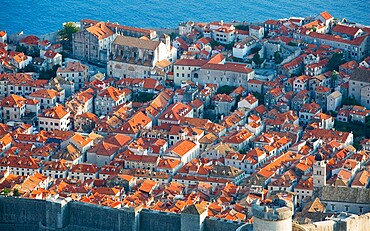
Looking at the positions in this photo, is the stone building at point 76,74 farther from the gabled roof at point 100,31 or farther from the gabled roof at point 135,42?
the gabled roof at point 100,31

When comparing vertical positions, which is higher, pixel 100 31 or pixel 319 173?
pixel 100 31

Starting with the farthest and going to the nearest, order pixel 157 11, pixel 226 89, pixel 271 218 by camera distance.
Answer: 1. pixel 157 11
2. pixel 226 89
3. pixel 271 218

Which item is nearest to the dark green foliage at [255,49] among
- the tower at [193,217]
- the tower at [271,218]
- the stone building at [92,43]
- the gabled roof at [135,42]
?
the gabled roof at [135,42]

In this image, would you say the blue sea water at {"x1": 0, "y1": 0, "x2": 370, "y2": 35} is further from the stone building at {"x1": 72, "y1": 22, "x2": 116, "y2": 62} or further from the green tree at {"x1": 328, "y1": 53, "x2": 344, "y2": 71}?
the green tree at {"x1": 328, "y1": 53, "x2": 344, "y2": 71}

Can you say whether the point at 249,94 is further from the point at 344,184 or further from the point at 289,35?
the point at 344,184

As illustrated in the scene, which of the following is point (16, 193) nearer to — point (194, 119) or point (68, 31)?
→ point (194, 119)

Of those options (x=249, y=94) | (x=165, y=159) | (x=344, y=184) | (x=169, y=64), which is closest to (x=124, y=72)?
(x=169, y=64)

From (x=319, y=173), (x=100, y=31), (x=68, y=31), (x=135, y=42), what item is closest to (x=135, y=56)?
(x=135, y=42)
